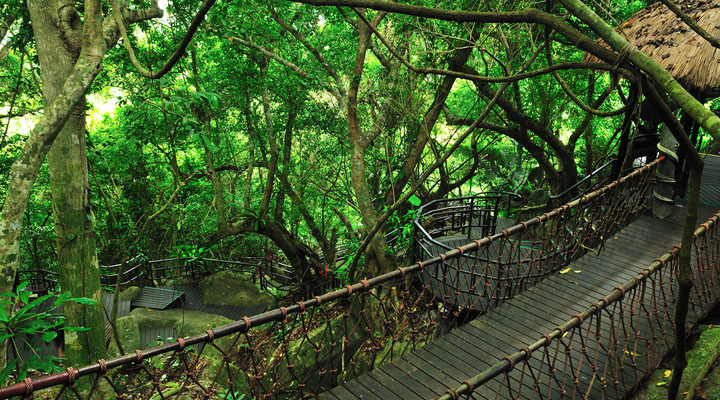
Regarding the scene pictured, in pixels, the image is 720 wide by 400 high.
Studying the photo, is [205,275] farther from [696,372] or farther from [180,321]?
[696,372]

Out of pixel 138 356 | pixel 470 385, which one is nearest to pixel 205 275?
pixel 138 356

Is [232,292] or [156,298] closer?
[156,298]

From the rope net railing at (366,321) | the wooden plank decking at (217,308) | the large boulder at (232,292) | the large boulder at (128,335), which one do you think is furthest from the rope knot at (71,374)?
the large boulder at (232,292)

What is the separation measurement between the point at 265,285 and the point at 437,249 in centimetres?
708

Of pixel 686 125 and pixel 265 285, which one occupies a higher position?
pixel 686 125

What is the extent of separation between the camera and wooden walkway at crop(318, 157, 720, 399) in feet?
13.6

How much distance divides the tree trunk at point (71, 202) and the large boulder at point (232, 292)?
7.46 m

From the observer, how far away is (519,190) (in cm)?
1545

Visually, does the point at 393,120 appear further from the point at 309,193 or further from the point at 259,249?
the point at 259,249

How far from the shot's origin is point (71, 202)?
5363mm

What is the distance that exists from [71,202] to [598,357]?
6.13 m

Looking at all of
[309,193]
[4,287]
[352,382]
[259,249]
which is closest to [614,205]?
[352,382]

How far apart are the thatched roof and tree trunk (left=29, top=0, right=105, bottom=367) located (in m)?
7.20

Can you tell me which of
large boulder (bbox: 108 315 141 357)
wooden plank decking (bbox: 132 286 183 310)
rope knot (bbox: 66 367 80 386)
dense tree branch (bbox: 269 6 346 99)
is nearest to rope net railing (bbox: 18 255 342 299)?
wooden plank decking (bbox: 132 286 183 310)
